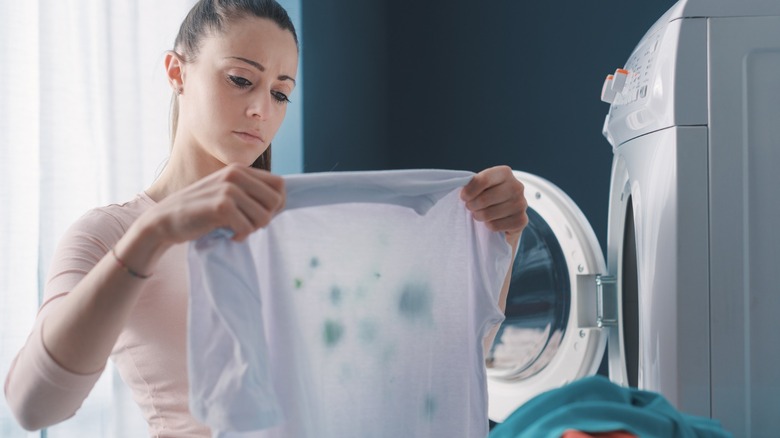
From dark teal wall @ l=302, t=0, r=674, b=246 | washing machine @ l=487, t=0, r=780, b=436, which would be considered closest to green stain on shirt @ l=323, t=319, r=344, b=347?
washing machine @ l=487, t=0, r=780, b=436

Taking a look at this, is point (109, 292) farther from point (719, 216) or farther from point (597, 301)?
point (597, 301)

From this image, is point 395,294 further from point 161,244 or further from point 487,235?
point 161,244

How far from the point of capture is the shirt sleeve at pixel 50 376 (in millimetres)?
865

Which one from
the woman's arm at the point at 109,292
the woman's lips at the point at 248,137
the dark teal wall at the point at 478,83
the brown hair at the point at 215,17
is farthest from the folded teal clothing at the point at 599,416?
the dark teal wall at the point at 478,83

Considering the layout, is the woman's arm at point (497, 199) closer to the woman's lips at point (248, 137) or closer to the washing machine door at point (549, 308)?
the woman's lips at point (248, 137)

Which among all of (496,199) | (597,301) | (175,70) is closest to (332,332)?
(496,199)

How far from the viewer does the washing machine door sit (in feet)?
5.37

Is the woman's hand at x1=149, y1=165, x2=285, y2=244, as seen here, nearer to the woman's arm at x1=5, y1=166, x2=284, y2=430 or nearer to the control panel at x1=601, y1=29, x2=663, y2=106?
the woman's arm at x1=5, y1=166, x2=284, y2=430

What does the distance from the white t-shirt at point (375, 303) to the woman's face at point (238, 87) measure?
0.90 feet

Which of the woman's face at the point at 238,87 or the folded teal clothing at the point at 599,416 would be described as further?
the woman's face at the point at 238,87

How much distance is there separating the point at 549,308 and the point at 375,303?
846 mm

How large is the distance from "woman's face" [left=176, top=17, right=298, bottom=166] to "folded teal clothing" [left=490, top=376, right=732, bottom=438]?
614 millimetres

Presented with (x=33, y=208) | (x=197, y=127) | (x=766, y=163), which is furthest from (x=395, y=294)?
(x=33, y=208)

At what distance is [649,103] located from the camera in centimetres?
115
